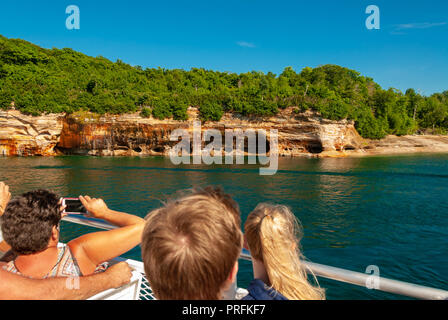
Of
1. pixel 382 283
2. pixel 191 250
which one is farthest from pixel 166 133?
pixel 191 250

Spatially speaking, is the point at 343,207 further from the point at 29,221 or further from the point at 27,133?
the point at 27,133

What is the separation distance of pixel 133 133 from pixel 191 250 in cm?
4155

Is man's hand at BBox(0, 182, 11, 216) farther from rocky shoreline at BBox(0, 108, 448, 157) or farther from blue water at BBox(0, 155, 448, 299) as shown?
rocky shoreline at BBox(0, 108, 448, 157)

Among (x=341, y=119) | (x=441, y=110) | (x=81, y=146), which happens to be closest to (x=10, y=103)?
(x=81, y=146)

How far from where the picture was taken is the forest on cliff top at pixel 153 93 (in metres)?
38.3

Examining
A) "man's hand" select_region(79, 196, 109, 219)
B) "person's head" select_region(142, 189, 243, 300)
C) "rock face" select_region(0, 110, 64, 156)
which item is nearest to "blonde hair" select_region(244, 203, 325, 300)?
"person's head" select_region(142, 189, 243, 300)

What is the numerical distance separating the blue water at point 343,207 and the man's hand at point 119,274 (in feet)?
6.66

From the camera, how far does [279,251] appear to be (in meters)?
1.60

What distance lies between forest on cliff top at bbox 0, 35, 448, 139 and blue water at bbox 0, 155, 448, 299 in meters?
19.2

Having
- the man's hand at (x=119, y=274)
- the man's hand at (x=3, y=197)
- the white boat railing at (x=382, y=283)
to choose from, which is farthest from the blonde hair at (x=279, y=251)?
Result: the man's hand at (x=3, y=197)

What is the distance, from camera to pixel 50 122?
36.4 meters

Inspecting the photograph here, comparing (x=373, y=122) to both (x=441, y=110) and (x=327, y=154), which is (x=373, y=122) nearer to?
(x=327, y=154)

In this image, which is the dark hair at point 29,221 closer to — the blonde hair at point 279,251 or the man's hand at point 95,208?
the man's hand at point 95,208
